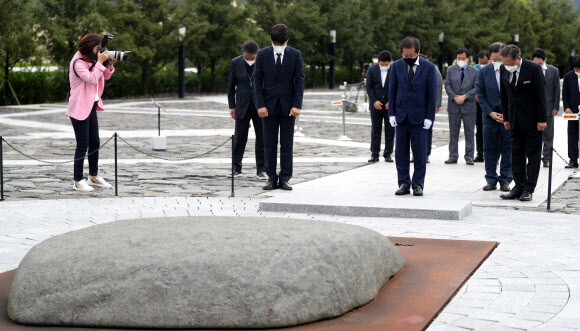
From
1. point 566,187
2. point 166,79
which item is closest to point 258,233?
point 566,187

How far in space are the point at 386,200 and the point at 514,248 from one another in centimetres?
217

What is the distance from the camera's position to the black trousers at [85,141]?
9422mm

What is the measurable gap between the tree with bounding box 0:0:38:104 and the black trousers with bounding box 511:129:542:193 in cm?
1969

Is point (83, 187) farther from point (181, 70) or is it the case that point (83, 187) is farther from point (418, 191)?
point (181, 70)

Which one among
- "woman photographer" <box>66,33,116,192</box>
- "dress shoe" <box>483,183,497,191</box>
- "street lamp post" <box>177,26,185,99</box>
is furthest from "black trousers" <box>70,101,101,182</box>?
"street lamp post" <box>177,26,185,99</box>

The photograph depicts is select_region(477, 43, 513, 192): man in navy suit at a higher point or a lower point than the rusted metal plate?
higher

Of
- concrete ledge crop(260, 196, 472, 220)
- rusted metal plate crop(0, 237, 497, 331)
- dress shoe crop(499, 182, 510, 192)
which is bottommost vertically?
rusted metal plate crop(0, 237, 497, 331)

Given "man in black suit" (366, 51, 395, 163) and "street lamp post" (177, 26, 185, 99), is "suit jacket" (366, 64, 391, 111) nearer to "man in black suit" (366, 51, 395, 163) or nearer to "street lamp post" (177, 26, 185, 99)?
"man in black suit" (366, 51, 395, 163)

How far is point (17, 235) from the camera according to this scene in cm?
683

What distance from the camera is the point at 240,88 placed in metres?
10.7

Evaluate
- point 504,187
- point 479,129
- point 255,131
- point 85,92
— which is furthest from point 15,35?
point 504,187

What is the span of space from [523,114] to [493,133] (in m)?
0.96

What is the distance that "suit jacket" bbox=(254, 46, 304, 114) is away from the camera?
9.25 m

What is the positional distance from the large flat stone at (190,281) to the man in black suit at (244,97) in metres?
5.96
